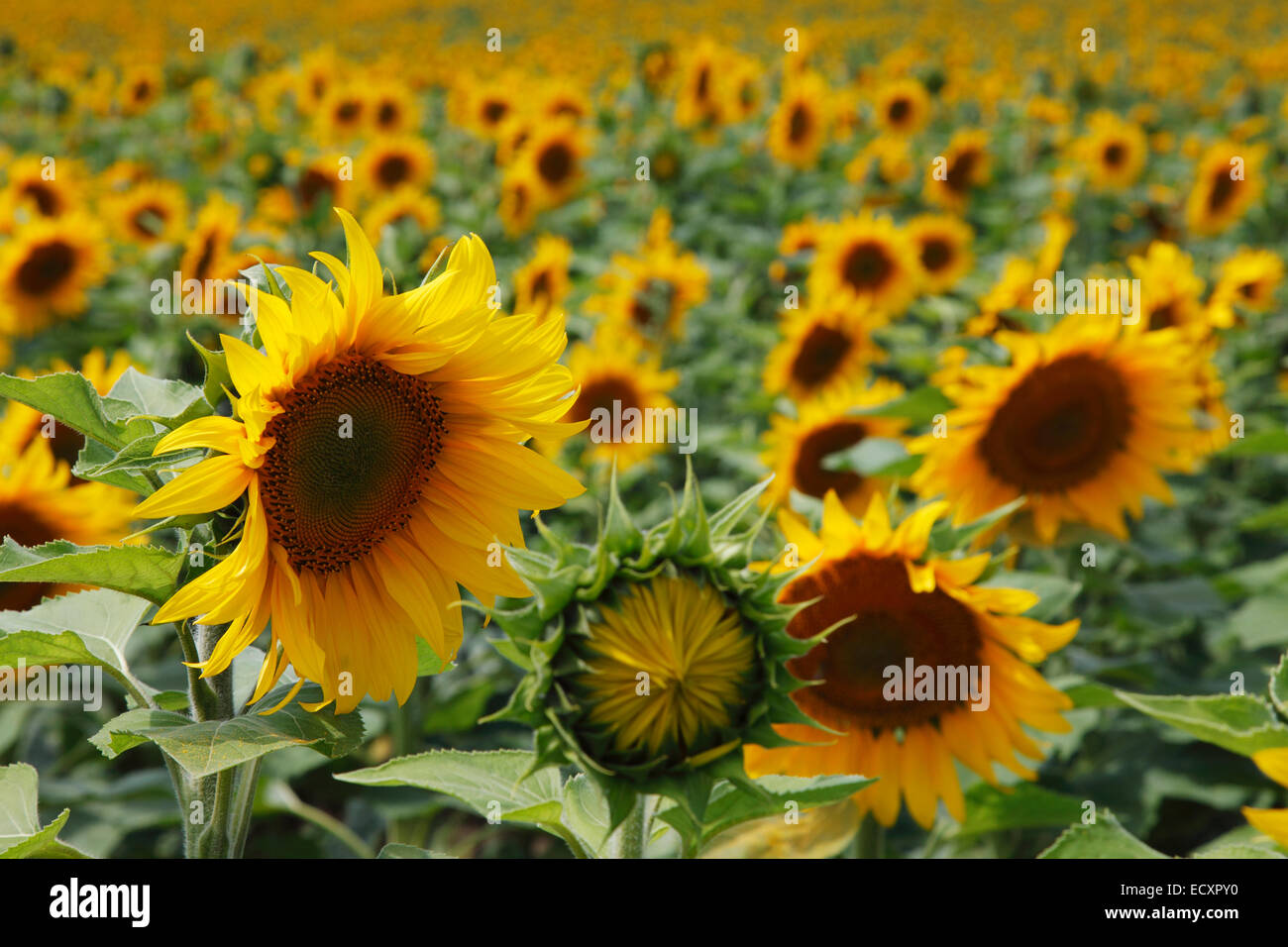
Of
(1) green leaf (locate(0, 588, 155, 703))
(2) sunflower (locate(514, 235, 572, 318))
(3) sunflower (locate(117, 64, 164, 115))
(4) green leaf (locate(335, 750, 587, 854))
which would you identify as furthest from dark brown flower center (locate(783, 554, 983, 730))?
(3) sunflower (locate(117, 64, 164, 115))

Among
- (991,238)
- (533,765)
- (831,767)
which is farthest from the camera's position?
(991,238)


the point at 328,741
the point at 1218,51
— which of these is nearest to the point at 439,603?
the point at 328,741

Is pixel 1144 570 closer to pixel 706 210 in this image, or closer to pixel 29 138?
pixel 706 210

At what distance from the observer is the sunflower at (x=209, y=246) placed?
3838mm

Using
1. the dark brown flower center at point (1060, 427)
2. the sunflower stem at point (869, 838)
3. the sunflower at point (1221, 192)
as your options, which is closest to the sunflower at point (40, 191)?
the dark brown flower center at point (1060, 427)

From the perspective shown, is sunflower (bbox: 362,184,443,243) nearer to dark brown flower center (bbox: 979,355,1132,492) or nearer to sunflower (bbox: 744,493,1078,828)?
dark brown flower center (bbox: 979,355,1132,492)

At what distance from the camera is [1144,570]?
11.1 feet

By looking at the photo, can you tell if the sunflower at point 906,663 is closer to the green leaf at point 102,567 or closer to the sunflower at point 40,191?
the green leaf at point 102,567

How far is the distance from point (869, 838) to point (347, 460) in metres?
1.32

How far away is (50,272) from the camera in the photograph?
4562mm

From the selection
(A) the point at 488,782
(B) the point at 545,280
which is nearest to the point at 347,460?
(A) the point at 488,782

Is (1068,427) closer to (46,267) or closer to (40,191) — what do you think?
(46,267)

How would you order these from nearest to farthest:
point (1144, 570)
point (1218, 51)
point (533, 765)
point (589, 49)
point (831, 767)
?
point (533, 765), point (831, 767), point (1144, 570), point (589, 49), point (1218, 51)
